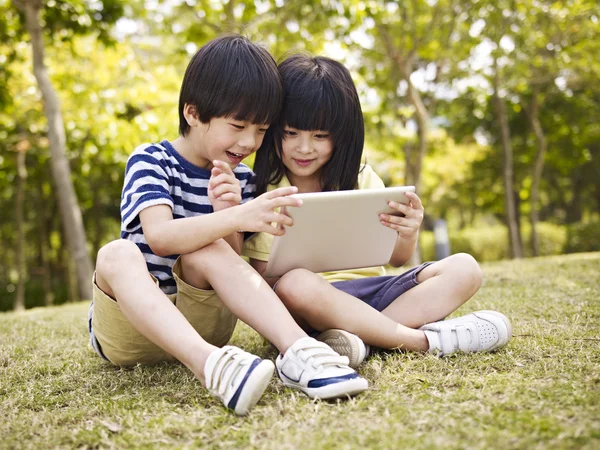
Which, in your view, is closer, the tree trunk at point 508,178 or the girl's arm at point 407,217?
the girl's arm at point 407,217

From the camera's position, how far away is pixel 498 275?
414 centimetres

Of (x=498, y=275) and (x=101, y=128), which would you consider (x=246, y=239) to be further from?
(x=101, y=128)

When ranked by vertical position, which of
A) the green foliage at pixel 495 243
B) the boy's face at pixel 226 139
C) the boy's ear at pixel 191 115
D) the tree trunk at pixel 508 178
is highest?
the boy's ear at pixel 191 115

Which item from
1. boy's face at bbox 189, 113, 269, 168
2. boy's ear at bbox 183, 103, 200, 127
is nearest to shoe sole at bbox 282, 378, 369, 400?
boy's face at bbox 189, 113, 269, 168

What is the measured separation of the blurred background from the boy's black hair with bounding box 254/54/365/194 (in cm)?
89

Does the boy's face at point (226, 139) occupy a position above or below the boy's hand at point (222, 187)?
above

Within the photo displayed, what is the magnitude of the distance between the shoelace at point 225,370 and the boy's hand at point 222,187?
1.65 feet

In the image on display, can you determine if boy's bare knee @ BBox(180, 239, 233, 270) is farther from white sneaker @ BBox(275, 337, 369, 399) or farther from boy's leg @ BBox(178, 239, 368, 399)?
white sneaker @ BBox(275, 337, 369, 399)

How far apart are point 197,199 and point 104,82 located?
6.80 metres

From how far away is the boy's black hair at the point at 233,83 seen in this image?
1895 millimetres

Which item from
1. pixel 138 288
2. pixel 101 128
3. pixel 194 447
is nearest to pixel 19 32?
pixel 101 128

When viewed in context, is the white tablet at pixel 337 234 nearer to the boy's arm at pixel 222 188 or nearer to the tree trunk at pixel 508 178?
the boy's arm at pixel 222 188

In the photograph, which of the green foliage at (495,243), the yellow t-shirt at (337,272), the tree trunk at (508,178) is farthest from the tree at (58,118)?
the green foliage at (495,243)

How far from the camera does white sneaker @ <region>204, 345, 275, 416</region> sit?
4.53 ft
